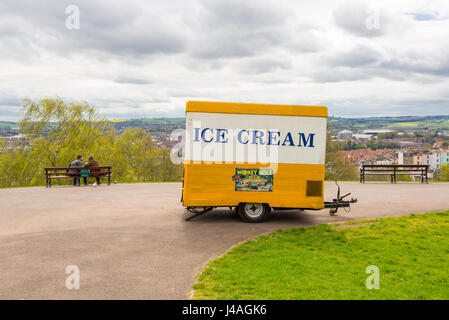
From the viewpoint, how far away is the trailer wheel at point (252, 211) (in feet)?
33.4

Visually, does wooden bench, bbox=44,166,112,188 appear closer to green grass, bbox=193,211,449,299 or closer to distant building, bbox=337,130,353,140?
green grass, bbox=193,211,449,299

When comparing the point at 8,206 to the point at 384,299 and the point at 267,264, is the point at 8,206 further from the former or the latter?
the point at 384,299

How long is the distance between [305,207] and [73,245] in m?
5.78

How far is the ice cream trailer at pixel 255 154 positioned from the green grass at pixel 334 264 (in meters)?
1.22

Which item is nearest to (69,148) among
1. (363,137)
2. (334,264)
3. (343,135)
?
(343,135)

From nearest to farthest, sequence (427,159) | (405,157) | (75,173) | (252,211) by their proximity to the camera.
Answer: (252,211), (75,173), (405,157), (427,159)

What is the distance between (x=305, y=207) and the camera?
9977mm

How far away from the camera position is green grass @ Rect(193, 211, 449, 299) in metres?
5.29

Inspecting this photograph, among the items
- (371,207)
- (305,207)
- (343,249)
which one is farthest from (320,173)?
(371,207)

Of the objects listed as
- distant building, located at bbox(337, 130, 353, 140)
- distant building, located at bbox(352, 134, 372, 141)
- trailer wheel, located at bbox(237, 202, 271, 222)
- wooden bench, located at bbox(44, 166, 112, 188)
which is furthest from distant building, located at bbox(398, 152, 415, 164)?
trailer wheel, located at bbox(237, 202, 271, 222)

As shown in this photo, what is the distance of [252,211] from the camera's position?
10.2 metres

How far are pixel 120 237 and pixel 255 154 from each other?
396cm

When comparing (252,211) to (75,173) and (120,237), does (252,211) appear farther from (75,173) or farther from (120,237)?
(75,173)

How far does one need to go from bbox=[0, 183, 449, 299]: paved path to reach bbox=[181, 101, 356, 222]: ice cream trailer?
85 centimetres
